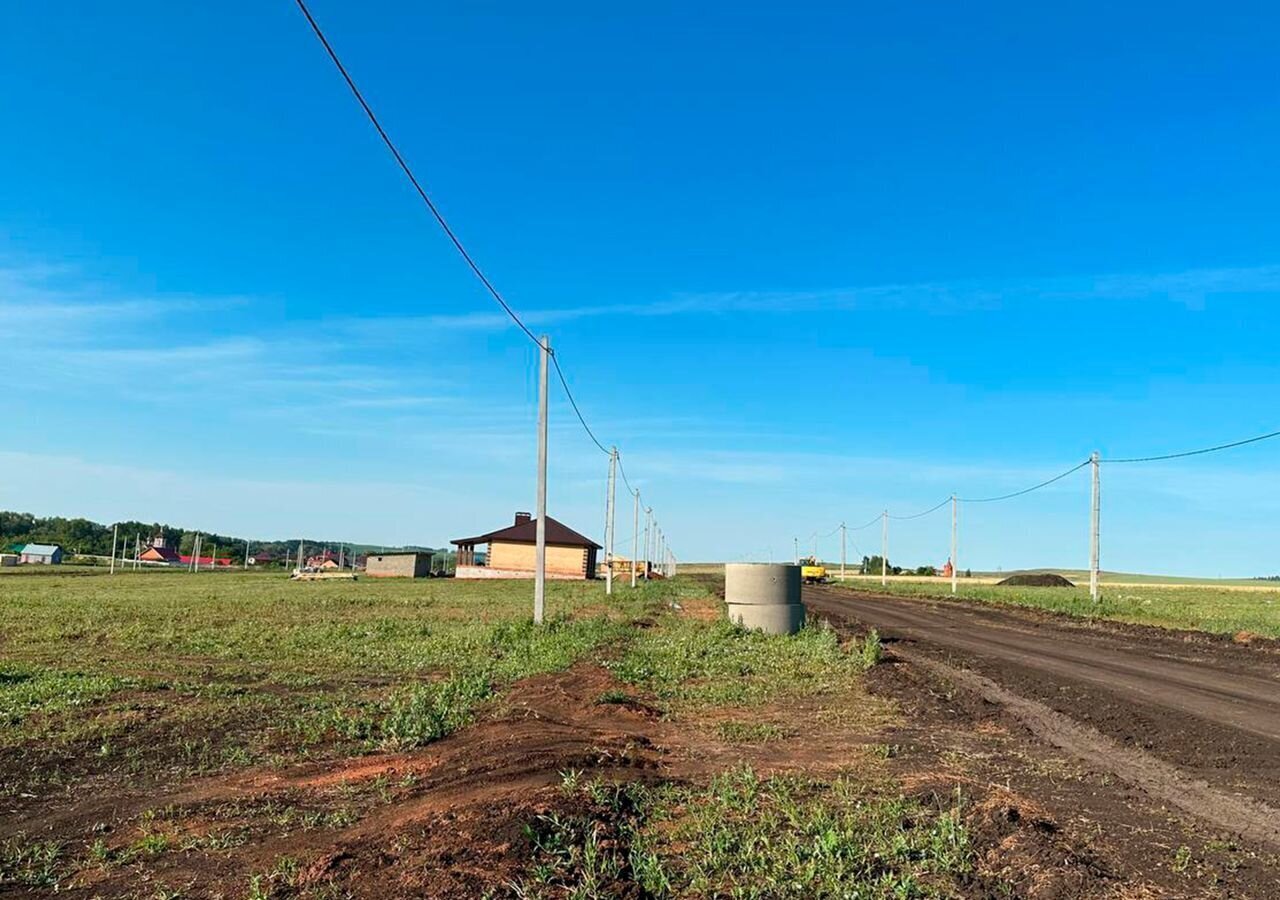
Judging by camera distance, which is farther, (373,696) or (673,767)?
(373,696)

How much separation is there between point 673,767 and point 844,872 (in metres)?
3.05

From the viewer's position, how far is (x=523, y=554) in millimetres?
79375

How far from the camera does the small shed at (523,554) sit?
78.2 m

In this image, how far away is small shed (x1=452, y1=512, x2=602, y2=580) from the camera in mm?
78188

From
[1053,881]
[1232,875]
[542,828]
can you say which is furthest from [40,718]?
[1232,875]

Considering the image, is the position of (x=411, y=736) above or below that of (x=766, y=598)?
below

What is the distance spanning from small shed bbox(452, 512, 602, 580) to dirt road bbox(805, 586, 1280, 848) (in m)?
53.6

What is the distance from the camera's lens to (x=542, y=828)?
5.63m

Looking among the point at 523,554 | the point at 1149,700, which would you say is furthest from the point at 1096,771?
the point at 523,554

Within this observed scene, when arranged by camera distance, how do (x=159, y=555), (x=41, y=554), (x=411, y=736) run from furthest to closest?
(x=159, y=555), (x=41, y=554), (x=411, y=736)

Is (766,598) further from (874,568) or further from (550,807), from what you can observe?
(874,568)

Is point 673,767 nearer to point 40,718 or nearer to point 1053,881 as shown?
point 1053,881

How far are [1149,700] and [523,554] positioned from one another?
68.4 metres

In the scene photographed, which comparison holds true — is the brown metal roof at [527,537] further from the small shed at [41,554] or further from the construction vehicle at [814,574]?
the small shed at [41,554]
